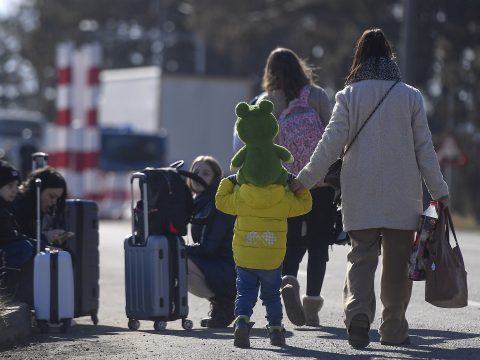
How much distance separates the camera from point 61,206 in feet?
33.3

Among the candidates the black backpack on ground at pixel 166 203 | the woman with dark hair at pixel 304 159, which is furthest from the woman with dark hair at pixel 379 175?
the black backpack on ground at pixel 166 203

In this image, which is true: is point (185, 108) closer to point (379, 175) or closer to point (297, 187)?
point (297, 187)

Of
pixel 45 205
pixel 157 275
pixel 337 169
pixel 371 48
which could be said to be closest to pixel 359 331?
pixel 337 169

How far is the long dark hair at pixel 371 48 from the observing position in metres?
8.19

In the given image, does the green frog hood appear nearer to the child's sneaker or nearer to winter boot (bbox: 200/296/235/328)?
the child's sneaker

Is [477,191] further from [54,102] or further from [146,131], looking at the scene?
[54,102]

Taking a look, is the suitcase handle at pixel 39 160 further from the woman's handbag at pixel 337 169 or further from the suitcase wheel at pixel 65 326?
the woman's handbag at pixel 337 169

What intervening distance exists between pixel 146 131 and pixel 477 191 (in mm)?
8347

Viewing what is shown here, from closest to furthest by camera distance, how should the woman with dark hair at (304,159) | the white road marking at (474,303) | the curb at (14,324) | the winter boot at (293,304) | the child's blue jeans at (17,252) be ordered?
the curb at (14,324) < the winter boot at (293,304) < the woman with dark hair at (304,159) < the child's blue jeans at (17,252) < the white road marking at (474,303)

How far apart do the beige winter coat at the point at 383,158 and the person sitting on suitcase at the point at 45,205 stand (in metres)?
2.43

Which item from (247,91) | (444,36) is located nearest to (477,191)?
(444,36)

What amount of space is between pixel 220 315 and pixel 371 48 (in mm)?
2450

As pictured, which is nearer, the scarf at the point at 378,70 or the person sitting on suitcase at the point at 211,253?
the scarf at the point at 378,70

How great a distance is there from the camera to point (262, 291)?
8.28 meters
